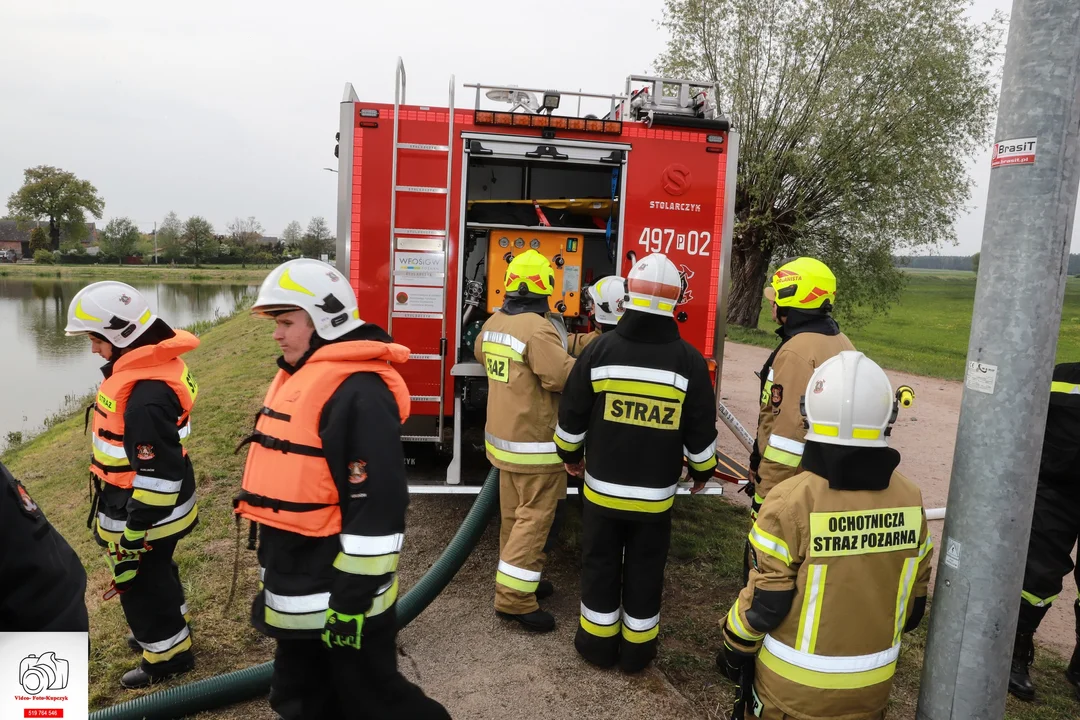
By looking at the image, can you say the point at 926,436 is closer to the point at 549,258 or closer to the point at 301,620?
the point at 549,258

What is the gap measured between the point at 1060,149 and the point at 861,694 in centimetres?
179

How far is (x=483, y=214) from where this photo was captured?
5.37 meters

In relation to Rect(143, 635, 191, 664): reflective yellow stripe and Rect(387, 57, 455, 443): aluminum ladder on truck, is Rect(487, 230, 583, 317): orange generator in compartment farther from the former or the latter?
Rect(143, 635, 191, 664): reflective yellow stripe

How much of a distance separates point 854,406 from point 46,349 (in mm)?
25369

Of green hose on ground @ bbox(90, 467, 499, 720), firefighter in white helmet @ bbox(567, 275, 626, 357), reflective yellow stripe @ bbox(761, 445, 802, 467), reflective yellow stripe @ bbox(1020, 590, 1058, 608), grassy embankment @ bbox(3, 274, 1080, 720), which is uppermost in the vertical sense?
firefighter in white helmet @ bbox(567, 275, 626, 357)

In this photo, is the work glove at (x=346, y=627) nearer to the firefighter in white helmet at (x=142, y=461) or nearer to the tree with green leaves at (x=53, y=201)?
the firefighter in white helmet at (x=142, y=461)

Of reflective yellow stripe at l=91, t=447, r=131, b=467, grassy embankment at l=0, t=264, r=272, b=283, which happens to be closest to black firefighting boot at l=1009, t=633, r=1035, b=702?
reflective yellow stripe at l=91, t=447, r=131, b=467

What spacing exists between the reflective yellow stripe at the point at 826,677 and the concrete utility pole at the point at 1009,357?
30cm

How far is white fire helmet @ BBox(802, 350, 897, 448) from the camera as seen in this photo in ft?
7.02

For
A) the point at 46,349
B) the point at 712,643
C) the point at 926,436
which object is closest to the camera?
the point at 712,643

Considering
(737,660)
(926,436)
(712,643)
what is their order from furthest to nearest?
(926,436) < (712,643) < (737,660)

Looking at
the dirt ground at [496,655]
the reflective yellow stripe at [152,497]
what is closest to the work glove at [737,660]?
the dirt ground at [496,655]

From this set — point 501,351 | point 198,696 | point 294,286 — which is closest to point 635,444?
point 501,351

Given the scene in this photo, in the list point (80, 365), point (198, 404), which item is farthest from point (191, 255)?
point (198, 404)
